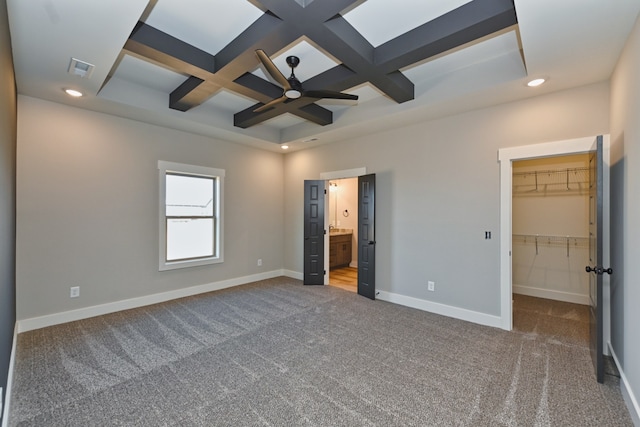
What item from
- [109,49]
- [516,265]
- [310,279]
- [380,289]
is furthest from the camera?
[310,279]

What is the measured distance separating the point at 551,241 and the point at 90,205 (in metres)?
7.03

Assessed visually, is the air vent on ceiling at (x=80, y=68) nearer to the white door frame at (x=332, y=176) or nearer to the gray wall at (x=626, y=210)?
the white door frame at (x=332, y=176)

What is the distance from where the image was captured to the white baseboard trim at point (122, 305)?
341 cm

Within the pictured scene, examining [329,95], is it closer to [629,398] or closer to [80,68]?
[80,68]

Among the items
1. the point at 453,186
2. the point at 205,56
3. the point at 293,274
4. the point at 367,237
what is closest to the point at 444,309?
the point at 367,237

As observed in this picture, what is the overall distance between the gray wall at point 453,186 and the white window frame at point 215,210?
2.49 metres

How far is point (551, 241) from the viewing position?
4742 mm

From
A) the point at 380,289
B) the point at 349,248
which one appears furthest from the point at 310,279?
the point at 349,248

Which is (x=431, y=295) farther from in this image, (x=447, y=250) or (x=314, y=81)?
(x=314, y=81)

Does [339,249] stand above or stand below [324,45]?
below

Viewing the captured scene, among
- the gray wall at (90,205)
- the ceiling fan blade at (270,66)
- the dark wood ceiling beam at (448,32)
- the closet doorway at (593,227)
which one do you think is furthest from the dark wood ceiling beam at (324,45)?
the closet doorway at (593,227)

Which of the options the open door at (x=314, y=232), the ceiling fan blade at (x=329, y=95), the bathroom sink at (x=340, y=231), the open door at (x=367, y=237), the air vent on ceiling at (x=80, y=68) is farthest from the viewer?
the bathroom sink at (x=340, y=231)

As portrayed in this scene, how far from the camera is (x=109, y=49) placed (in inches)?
96.1

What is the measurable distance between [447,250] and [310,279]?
2.62 meters
